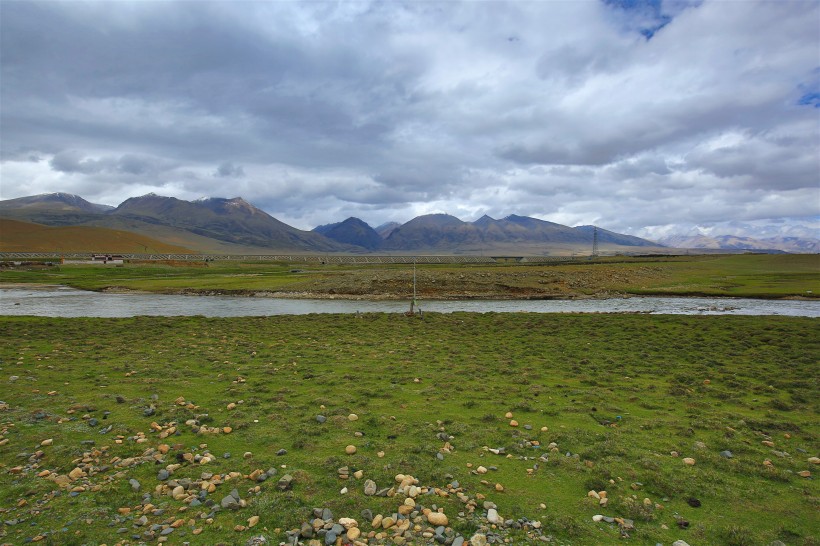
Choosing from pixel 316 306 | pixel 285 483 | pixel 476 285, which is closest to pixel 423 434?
pixel 285 483

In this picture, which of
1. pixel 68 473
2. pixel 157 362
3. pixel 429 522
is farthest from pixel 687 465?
pixel 157 362

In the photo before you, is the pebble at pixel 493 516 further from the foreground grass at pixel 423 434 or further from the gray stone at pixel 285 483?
the gray stone at pixel 285 483

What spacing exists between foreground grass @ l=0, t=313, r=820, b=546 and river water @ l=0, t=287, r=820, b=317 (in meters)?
26.6

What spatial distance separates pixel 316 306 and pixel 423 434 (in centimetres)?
4933

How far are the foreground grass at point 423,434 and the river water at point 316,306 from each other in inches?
1048

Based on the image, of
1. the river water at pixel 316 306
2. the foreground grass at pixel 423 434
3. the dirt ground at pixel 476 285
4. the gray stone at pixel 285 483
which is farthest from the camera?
the dirt ground at pixel 476 285

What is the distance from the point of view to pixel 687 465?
9.70 metres

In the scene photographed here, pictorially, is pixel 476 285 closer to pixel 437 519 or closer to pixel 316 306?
pixel 316 306

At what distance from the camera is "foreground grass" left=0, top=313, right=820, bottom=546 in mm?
7742

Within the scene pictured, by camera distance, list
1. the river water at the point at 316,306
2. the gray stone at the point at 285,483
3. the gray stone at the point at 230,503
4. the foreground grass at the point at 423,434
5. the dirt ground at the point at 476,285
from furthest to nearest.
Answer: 1. the dirt ground at the point at 476,285
2. the river water at the point at 316,306
3. the gray stone at the point at 285,483
4. the gray stone at the point at 230,503
5. the foreground grass at the point at 423,434

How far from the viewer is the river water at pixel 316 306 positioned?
158 feet

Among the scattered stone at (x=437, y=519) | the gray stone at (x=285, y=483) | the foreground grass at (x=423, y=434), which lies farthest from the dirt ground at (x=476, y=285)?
the scattered stone at (x=437, y=519)

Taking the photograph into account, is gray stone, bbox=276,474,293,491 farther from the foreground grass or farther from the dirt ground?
the dirt ground

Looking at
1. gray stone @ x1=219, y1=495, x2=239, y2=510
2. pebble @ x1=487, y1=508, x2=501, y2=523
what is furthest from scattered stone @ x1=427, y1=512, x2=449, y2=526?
gray stone @ x1=219, y1=495, x2=239, y2=510
